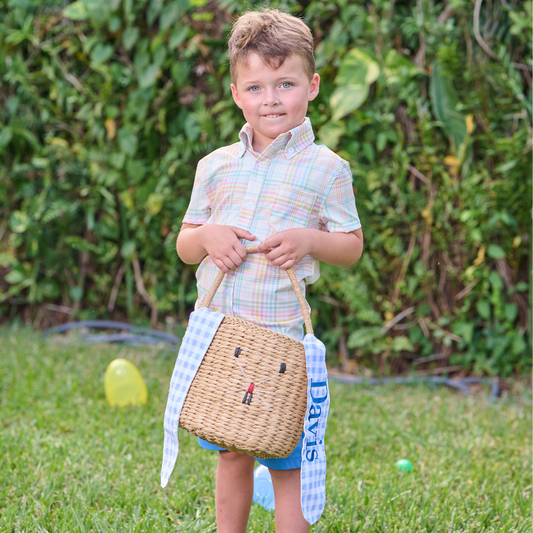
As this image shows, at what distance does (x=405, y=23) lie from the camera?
11.7 feet

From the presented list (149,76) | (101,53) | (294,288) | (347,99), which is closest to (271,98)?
(294,288)

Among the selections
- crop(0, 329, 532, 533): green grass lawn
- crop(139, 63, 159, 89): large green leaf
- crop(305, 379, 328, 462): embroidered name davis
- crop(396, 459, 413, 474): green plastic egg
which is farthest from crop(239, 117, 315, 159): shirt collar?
crop(139, 63, 159, 89): large green leaf

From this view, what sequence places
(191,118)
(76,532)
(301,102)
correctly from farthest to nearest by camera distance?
(191,118)
(76,532)
(301,102)

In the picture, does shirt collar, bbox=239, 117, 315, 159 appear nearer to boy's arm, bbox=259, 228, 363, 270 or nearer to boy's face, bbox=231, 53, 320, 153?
boy's face, bbox=231, 53, 320, 153

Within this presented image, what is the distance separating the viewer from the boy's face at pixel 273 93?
5.35ft

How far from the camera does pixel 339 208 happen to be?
1.70 m

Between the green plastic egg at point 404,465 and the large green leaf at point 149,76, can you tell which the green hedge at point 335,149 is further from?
the green plastic egg at point 404,465

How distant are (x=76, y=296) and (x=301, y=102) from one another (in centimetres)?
348

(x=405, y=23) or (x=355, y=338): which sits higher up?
(x=405, y=23)

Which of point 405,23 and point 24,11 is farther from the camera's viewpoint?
point 24,11

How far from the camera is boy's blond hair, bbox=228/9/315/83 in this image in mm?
1615

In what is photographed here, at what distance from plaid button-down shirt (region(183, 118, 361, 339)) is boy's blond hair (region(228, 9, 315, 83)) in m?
0.17

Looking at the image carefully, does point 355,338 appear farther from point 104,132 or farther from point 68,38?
point 68,38

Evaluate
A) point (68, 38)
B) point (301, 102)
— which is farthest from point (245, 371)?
point (68, 38)
